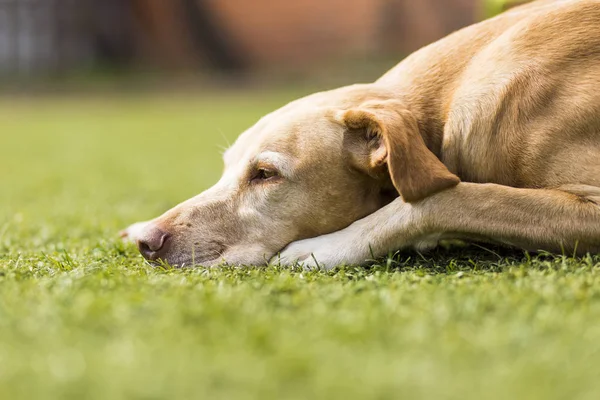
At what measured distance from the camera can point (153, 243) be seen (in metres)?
3.15

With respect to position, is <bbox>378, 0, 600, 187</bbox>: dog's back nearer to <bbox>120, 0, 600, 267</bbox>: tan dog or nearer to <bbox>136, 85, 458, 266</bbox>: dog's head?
<bbox>120, 0, 600, 267</bbox>: tan dog

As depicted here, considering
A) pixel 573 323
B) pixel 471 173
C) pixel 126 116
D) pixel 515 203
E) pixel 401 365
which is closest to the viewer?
pixel 401 365

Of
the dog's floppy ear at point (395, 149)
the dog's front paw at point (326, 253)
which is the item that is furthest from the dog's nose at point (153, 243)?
the dog's floppy ear at point (395, 149)

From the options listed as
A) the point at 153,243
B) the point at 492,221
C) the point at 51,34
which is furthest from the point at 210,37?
the point at 492,221

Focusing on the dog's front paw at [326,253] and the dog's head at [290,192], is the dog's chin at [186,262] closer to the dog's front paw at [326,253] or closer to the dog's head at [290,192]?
the dog's head at [290,192]

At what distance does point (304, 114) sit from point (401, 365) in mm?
1734

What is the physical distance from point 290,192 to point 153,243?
1.92 feet

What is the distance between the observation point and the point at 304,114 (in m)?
3.40

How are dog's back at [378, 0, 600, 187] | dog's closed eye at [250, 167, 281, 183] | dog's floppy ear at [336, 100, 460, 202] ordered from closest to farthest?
dog's floppy ear at [336, 100, 460, 202], dog's back at [378, 0, 600, 187], dog's closed eye at [250, 167, 281, 183]

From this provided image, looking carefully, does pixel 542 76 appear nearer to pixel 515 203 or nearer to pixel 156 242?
pixel 515 203

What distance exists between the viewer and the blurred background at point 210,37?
813 inches

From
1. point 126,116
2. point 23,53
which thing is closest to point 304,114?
point 126,116

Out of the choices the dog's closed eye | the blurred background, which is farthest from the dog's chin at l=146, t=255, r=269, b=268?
the blurred background

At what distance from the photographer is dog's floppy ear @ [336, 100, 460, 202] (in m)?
3.00
